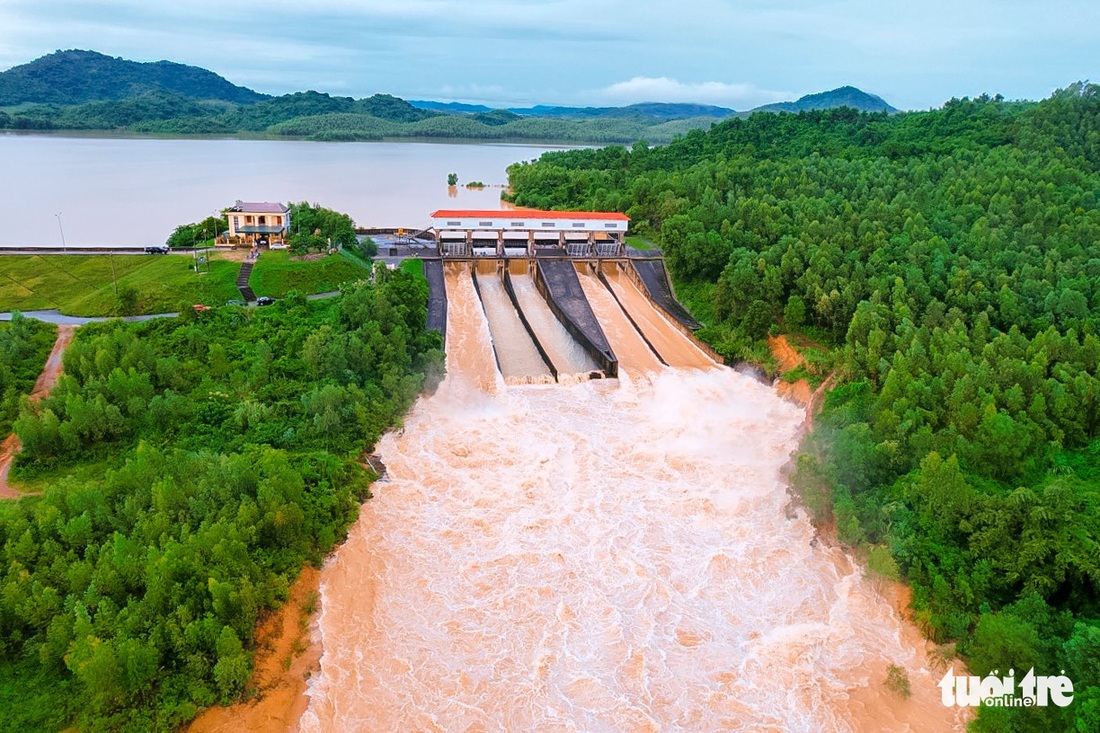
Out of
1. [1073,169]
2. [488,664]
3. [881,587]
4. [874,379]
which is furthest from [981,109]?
[488,664]

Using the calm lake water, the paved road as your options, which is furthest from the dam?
the calm lake water

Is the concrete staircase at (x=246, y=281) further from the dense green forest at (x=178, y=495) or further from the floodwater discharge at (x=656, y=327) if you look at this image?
the floodwater discharge at (x=656, y=327)

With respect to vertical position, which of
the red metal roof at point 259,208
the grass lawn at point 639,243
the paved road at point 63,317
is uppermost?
the red metal roof at point 259,208

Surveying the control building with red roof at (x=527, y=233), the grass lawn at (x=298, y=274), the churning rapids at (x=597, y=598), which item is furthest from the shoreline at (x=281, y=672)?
the control building with red roof at (x=527, y=233)

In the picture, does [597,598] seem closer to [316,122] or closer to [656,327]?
[656,327]

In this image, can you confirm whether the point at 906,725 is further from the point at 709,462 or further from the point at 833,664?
the point at 709,462

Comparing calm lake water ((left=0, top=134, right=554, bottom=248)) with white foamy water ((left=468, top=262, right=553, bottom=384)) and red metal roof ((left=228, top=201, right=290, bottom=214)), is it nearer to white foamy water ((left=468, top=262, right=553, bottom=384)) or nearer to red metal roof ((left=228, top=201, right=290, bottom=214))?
red metal roof ((left=228, top=201, right=290, bottom=214))

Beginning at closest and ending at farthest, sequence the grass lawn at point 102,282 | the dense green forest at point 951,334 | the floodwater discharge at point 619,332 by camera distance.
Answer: the dense green forest at point 951,334, the grass lawn at point 102,282, the floodwater discharge at point 619,332
